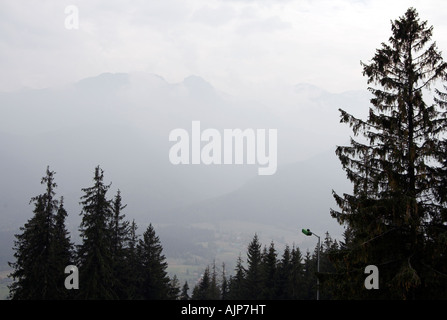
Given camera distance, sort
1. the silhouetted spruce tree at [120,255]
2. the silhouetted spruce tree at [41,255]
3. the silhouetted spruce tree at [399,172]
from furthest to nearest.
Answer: the silhouetted spruce tree at [120,255], the silhouetted spruce tree at [41,255], the silhouetted spruce tree at [399,172]

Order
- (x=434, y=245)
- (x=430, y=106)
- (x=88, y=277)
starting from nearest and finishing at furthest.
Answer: (x=434, y=245)
(x=430, y=106)
(x=88, y=277)

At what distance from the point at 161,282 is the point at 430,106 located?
30.2m

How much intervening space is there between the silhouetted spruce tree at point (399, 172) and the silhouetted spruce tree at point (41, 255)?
1913 centimetres

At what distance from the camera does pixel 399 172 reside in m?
10.0

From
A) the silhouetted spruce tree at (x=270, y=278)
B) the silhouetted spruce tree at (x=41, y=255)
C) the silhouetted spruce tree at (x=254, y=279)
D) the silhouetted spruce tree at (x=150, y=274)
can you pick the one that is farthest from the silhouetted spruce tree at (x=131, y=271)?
the silhouetted spruce tree at (x=254, y=279)

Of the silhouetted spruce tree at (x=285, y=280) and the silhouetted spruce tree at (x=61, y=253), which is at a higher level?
the silhouetted spruce tree at (x=61, y=253)

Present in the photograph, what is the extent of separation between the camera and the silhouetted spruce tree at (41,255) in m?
22.9

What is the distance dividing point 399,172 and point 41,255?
71.3 ft

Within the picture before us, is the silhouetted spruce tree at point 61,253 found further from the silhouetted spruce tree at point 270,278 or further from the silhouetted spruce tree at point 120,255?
the silhouetted spruce tree at point 270,278

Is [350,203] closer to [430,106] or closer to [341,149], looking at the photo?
[341,149]

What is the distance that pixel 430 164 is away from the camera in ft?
33.3

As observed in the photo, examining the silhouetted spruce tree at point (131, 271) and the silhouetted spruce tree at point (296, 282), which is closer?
the silhouetted spruce tree at point (131, 271)

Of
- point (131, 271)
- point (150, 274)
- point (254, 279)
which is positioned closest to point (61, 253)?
point (131, 271)
